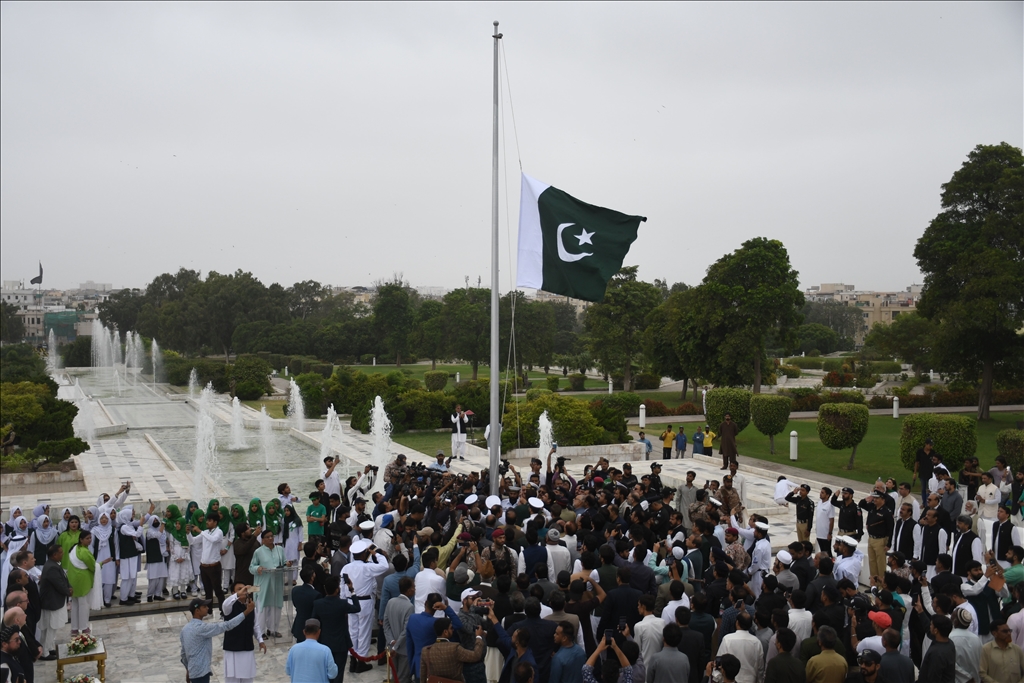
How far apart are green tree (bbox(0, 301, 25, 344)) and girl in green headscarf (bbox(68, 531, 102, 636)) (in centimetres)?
7653

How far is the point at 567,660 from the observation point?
237 inches

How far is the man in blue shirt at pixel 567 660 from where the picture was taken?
603 centimetres

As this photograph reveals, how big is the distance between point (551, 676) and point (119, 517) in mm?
6477

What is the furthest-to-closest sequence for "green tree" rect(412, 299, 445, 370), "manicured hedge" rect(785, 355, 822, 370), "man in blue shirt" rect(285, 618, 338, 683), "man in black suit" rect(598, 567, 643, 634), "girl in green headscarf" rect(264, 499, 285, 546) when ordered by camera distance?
"manicured hedge" rect(785, 355, 822, 370), "green tree" rect(412, 299, 445, 370), "girl in green headscarf" rect(264, 499, 285, 546), "man in black suit" rect(598, 567, 643, 634), "man in blue shirt" rect(285, 618, 338, 683)

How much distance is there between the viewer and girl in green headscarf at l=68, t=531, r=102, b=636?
29.9 ft

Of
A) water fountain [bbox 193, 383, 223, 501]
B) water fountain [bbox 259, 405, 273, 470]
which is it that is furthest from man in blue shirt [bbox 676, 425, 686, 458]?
water fountain [bbox 259, 405, 273, 470]

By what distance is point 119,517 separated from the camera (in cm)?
1027

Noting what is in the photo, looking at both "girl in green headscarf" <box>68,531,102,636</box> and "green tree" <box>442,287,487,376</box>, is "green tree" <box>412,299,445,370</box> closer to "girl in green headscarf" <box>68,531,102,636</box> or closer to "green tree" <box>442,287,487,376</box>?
"green tree" <box>442,287,487,376</box>

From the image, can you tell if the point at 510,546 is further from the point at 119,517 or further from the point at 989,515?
the point at 989,515

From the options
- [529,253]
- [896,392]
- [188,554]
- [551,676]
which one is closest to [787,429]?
[896,392]

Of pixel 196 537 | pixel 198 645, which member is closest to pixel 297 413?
pixel 196 537

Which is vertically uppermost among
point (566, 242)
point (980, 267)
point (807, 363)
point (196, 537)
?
point (980, 267)

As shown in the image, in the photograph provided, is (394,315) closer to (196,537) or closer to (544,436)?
(544,436)

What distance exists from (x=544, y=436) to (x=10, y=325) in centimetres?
8453
